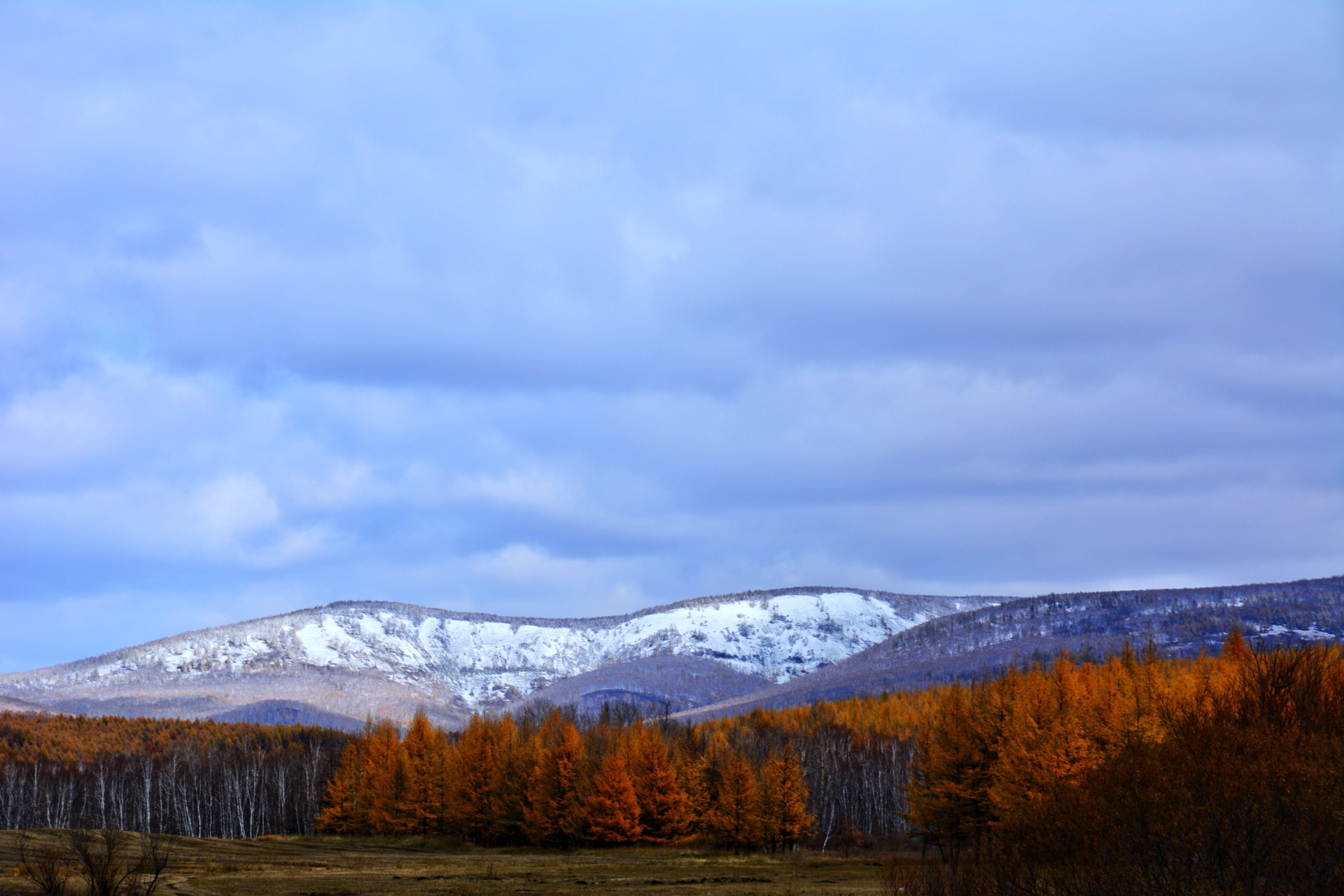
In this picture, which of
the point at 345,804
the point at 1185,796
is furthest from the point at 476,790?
the point at 1185,796

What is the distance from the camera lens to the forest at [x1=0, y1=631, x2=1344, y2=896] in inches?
1070

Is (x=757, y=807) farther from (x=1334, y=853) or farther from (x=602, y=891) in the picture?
(x=1334, y=853)

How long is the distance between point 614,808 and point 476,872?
90.2 ft

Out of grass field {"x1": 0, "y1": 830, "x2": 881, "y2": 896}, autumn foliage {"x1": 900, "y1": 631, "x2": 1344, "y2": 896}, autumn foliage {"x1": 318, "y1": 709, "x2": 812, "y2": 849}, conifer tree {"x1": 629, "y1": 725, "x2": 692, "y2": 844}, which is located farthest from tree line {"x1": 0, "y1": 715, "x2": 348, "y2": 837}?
autumn foliage {"x1": 900, "y1": 631, "x2": 1344, "y2": 896}

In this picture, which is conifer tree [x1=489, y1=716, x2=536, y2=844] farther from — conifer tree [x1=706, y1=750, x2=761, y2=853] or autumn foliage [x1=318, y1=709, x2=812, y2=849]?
conifer tree [x1=706, y1=750, x2=761, y2=853]

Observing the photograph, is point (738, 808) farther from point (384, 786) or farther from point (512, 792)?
point (384, 786)

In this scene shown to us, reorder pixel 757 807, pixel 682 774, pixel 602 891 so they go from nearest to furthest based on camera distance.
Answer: pixel 602 891 < pixel 757 807 < pixel 682 774

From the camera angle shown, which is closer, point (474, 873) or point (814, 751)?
point (474, 873)

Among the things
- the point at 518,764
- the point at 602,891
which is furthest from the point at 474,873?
the point at 518,764

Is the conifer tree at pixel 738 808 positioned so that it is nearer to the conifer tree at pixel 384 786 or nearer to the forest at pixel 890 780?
the forest at pixel 890 780

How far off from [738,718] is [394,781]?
259 ft

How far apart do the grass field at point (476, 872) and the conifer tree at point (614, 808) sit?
222cm

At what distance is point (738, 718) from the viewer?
186m

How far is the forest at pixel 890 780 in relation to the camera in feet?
89.2
